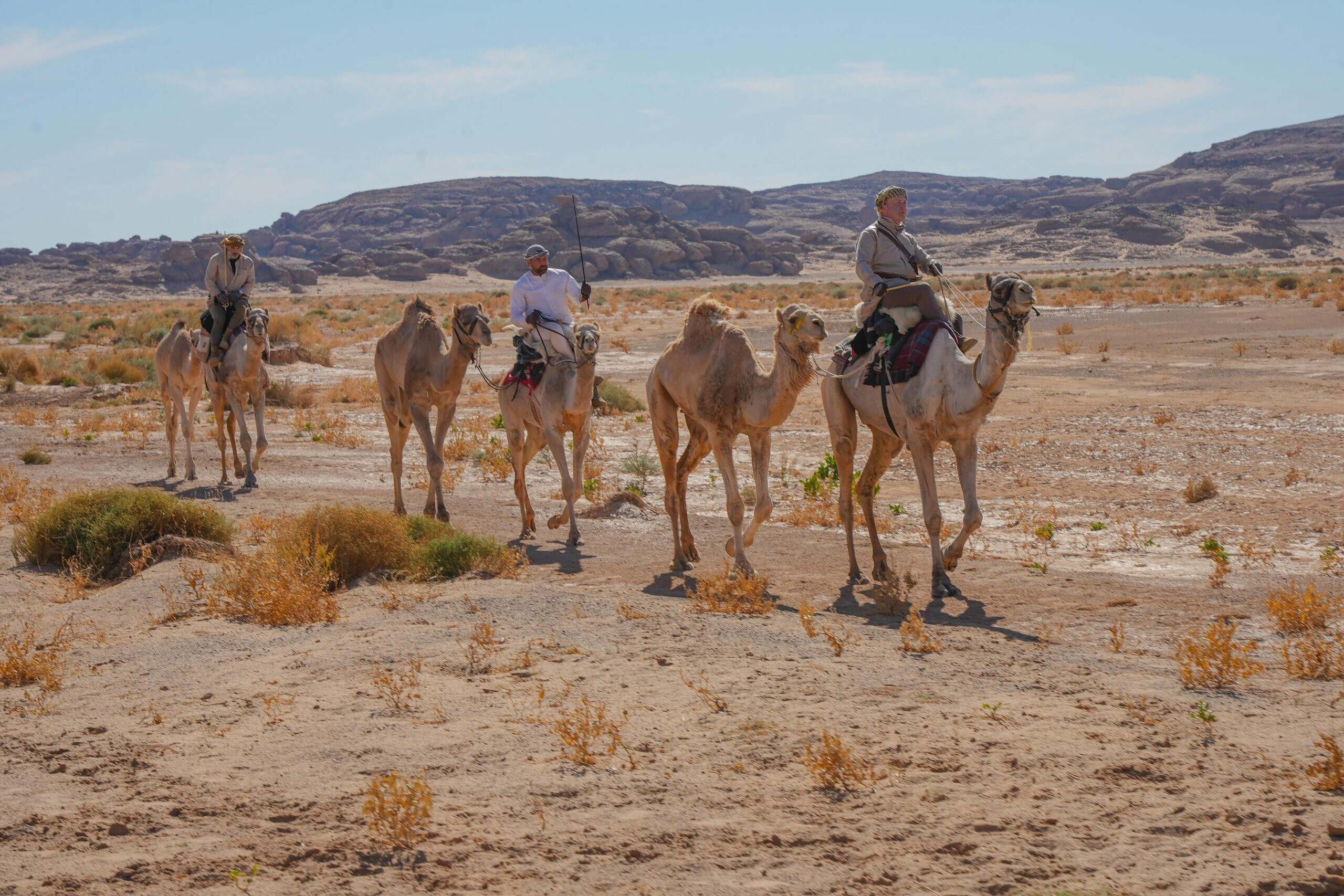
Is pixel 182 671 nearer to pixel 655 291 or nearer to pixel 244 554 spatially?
pixel 244 554

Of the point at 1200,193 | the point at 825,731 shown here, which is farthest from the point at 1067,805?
the point at 1200,193

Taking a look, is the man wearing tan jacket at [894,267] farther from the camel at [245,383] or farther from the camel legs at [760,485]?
the camel at [245,383]

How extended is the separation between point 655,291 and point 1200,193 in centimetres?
10027

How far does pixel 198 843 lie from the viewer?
5312 mm

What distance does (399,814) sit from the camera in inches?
212

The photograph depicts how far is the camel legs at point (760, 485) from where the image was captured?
9.60m

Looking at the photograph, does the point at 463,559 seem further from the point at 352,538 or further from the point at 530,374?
the point at 530,374

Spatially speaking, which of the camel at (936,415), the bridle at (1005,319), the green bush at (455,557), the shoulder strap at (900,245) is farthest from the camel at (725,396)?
the green bush at (455,557)

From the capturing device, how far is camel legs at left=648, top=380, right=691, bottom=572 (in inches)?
422

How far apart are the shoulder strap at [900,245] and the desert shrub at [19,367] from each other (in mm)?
25562

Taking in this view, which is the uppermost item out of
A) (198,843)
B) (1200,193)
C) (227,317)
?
(1200,193)

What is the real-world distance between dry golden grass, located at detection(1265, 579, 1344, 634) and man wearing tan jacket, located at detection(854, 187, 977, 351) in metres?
2.89

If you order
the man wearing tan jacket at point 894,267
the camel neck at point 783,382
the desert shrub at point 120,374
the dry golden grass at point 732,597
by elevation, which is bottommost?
the dry golden grass at point 732,597

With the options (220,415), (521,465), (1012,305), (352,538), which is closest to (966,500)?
(1012,305)
